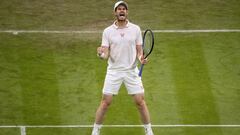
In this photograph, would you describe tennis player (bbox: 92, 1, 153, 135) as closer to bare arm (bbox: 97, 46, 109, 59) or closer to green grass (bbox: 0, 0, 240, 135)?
bare arm (bbox: 97, 46, 109, 59)

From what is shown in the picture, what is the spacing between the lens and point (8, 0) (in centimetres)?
1961

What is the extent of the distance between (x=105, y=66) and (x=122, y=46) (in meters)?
3.99

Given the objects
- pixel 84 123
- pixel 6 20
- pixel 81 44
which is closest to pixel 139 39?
pixel 84 123

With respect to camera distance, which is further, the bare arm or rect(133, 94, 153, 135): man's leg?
rect(133, 94, 153, 135): man's leg

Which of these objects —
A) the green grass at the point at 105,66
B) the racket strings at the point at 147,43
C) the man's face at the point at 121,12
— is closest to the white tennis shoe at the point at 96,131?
the green grass at the point at 105,66

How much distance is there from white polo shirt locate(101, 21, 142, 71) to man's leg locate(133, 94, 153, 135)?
514 millimetres

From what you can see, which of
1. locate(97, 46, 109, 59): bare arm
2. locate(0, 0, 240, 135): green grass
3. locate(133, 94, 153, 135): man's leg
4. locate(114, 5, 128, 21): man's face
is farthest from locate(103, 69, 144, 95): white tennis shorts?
locate(0, 0, 240, 135): green grass

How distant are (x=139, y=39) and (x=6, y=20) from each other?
23.1ft

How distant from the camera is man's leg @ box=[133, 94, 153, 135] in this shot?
12.2m

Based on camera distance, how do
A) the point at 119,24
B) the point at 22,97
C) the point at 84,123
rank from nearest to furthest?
the point at 119,24, the point at 84,123, the point at 22,97

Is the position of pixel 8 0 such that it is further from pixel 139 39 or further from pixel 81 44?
pixel 139 39

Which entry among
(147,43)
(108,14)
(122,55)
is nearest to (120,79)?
(122,55)

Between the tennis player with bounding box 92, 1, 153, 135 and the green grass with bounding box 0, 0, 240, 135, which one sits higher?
the tennis player with bounding box 92, 1, 153, 135

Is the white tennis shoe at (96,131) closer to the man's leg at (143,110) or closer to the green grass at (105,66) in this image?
the green grass at (105,66)
